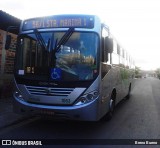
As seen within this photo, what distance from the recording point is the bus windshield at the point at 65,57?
21.8 ft

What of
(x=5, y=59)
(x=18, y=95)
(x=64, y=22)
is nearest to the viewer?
(x=64, y=22)

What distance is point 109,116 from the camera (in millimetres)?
8641

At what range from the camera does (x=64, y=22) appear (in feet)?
22.8

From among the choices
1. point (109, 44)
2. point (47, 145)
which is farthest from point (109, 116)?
point (47, 145)

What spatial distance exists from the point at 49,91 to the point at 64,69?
2.12 feet

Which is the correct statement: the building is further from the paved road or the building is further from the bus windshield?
the bus windshield

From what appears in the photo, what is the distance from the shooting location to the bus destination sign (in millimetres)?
6875

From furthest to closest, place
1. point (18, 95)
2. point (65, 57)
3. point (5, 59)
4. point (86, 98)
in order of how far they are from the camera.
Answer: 1. point (5, 59)
2. point (18, 95)
3. point (65, 57)
4. point (86, 98)

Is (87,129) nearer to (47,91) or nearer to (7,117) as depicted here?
(47,91)

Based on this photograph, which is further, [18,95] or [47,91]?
[18,95]

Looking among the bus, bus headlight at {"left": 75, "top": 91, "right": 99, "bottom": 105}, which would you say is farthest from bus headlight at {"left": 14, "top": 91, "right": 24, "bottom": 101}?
bus headlight at {"left": 75, "top": 91, "right": 99, "bottom": 105}

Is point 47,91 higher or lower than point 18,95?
higher

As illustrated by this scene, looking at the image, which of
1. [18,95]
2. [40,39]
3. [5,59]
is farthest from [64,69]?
[5,59]

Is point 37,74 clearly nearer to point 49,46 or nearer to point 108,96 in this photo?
point 49,46
